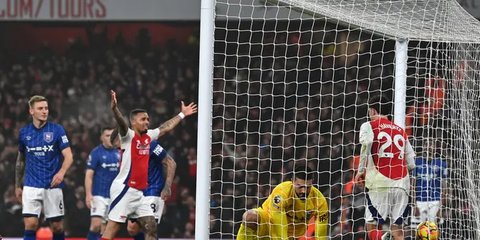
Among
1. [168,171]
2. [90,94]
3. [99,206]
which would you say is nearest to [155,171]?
[168,171]

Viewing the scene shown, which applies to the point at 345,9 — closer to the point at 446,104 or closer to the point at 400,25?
the point at 400,25

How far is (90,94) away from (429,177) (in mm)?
9849

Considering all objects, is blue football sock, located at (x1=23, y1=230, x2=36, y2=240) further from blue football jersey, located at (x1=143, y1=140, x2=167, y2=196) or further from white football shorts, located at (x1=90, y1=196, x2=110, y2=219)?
white football shorts, located at (x1=90, y1=196, x2=110, y2=219)

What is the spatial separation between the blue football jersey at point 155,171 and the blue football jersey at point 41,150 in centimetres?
113

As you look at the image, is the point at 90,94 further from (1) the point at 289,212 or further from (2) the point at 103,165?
(1) the point at 289,212

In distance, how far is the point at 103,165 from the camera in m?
15.7

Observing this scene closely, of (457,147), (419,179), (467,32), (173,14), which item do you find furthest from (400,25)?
(173,14)

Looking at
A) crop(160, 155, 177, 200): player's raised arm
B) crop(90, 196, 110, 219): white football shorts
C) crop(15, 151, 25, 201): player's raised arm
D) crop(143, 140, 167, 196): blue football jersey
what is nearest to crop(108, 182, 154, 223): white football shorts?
crop(143, 140, 167, 196): blue football jersey

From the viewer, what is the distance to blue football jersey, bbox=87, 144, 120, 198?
614 inches

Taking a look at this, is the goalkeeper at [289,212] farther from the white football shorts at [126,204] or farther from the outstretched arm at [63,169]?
the outstretched arm at [63,169]

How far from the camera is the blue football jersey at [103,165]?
1560cm

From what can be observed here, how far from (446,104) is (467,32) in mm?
1035

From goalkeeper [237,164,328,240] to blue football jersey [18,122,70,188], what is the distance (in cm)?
320

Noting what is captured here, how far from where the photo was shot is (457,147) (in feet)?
38.1
